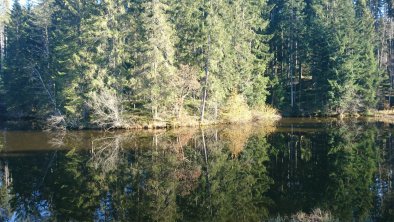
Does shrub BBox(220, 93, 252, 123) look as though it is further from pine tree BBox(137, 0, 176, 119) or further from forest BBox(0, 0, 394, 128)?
pine tree BBox(137, 0, 176, 119)

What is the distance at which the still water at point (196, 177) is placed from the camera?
14656 mm

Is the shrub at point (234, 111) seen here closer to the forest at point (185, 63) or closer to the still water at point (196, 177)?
Answer: the forest at point (185, 63)

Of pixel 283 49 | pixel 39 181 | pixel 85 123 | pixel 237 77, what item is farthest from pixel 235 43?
pixel 39 181

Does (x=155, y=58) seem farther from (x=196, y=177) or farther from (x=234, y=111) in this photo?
(x=196, y=177)

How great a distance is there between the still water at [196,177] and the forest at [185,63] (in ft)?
24.0

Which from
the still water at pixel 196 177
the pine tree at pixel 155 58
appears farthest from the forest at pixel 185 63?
the still water at pixel 196 177

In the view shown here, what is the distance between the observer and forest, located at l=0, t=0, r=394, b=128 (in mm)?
38250

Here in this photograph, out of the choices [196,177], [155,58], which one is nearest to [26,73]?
[155,58]

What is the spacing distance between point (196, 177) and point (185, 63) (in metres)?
24.3

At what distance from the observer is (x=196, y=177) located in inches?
771

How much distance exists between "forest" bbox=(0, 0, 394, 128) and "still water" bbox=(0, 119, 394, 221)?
7.32 metres

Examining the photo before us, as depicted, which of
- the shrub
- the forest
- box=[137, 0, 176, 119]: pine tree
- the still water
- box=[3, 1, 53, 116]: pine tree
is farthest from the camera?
box=[3, 1, 53, 116]: pine tree

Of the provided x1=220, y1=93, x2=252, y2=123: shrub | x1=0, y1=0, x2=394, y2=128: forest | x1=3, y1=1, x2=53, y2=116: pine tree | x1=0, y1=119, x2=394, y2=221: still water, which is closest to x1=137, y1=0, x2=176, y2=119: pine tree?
x1=0, y1=0, x2=394, y2=128: forest

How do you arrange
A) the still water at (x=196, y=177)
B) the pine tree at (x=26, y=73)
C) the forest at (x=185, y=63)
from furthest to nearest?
the pine tree at (x=26, y=73) < the forest at (x=185, y=63) < the still water at (x=196, y=177)
